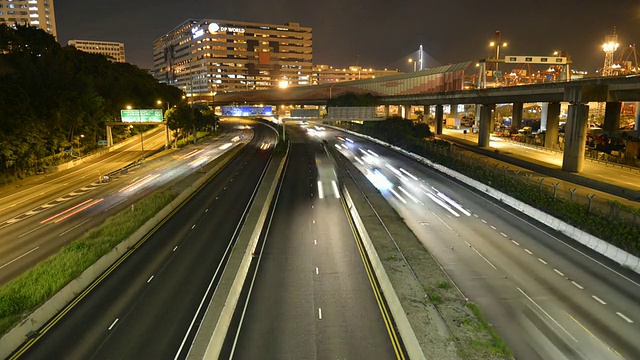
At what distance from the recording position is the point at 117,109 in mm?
105562

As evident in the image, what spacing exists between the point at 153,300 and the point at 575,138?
180ft

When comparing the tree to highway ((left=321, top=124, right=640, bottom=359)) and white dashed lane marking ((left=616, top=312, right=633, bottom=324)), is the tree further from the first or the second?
white dashed lane marking ((left=616, top=312, right=633, bottom=324))

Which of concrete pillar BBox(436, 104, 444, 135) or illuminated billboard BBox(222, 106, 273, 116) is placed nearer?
illuminated billboard BBox(222, 106, 273, 116)

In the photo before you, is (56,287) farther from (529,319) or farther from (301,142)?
(301,142)

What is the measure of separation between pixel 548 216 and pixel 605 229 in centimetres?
582

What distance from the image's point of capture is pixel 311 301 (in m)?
22.7

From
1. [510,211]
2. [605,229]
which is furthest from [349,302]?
[510,211]

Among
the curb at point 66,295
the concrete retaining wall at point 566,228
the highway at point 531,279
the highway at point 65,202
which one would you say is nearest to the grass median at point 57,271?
the curb at point 66,295

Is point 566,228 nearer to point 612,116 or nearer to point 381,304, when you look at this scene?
point 381,304

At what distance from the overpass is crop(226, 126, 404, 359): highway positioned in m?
38.9

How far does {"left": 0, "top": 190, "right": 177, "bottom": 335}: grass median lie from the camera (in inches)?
→ 829

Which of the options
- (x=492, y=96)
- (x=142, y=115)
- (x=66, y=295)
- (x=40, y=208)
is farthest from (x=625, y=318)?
(x=142, y=115)

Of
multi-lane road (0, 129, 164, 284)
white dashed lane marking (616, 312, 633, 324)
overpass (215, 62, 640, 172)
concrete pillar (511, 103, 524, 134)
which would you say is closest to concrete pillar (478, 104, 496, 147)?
overpass (215, 62, 640, 172)

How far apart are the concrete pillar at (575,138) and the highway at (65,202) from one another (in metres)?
54.4
